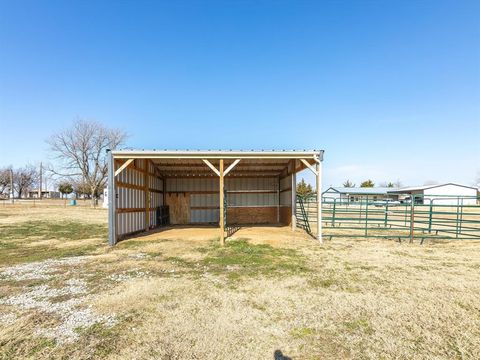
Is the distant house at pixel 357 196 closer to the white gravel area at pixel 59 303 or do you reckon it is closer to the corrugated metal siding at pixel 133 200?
the corrugated metal siding at pixel 133 200

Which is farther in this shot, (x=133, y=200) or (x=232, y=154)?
(x=133, y=200)

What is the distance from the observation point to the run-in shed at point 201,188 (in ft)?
33.6

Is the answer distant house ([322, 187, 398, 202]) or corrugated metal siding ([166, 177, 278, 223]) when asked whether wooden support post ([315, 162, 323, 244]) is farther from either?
corrugated metal siding ([166, 177, 278, 223])

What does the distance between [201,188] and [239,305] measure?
41.6ft

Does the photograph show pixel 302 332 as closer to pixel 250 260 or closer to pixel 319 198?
pixel 250 260

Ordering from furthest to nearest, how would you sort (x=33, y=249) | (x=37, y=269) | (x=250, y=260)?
(x=33, y=249) → (x=250, y=260) → (x=37, y=269)

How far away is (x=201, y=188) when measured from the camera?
54.4 ft

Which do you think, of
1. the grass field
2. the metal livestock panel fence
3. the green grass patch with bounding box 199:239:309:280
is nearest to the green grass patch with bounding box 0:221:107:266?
the grass field

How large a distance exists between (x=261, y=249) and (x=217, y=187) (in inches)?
336

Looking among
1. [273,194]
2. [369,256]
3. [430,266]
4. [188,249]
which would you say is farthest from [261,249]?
[273,194]

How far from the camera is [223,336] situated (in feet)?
10.8

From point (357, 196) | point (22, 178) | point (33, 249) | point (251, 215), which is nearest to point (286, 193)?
point (251, 215)

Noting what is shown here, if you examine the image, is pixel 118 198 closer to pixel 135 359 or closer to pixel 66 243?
pixel 66 243

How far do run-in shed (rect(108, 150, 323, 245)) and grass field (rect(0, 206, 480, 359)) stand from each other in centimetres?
353
